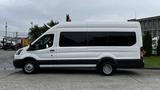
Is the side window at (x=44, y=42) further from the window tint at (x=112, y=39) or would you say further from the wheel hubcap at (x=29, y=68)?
the window tint at (x=112, y=39)

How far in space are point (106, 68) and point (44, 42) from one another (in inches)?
129

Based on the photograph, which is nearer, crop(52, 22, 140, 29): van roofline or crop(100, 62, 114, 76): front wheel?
crop(100, 62, 114, 76): front wheel

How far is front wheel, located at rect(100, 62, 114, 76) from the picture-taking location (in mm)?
15469

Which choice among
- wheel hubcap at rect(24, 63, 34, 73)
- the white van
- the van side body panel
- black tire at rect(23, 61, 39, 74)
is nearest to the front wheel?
the white van

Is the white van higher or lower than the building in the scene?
lower

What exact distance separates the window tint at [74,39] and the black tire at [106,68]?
1.33 m

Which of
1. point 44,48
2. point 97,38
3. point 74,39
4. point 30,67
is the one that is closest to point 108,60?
point 97,38

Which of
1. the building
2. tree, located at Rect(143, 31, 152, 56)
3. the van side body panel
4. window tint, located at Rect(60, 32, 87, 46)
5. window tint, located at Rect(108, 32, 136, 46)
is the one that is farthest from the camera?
the building

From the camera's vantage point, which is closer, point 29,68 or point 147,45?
point 29,68

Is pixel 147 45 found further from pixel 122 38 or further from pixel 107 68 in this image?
pixel 107 68

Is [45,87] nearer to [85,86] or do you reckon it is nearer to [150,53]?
[85,86]

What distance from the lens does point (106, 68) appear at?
15516mm

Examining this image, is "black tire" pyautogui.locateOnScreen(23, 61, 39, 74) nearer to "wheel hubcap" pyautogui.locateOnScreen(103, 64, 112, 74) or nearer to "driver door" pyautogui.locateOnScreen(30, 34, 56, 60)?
"driver door" pyautogui.locateOnScreen(30, 34, 56, 60)

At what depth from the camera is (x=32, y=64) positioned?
15.8 m
